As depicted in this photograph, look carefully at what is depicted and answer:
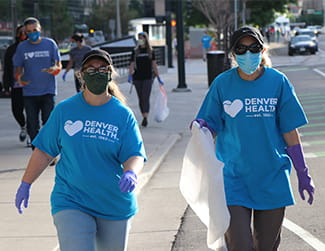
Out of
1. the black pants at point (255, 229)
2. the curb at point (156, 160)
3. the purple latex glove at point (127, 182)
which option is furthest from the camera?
the curb at point (156, 160)

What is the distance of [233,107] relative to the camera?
4.45 m

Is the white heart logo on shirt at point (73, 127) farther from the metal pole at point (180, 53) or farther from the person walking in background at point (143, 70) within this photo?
the metal pole at point (180, 53)

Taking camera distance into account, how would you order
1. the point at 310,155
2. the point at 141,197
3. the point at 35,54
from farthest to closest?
the point at 310,155
the point at 35,54
the point at 141,197

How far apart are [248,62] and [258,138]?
1.50 feet

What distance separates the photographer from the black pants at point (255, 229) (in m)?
4.34

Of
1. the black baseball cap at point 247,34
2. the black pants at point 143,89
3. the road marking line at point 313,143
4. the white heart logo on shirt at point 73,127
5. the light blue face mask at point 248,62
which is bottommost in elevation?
the road marking line at point 313,143

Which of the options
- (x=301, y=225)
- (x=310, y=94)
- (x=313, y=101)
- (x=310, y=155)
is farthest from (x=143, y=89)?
(x=310, y=94)

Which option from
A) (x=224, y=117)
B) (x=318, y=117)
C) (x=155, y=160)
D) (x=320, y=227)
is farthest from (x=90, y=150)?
(x=318, y=117)

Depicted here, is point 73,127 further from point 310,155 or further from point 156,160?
point 310,155

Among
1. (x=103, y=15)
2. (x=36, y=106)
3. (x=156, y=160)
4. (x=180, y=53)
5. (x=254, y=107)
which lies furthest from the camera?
(x=103, y=15)

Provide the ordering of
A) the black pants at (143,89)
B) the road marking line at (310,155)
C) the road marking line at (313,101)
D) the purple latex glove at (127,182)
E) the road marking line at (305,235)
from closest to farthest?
1. the purple latex glove at (127,182)
2. the road marking line at (305,235)
3. the road marking line at (310,155)
4. the black pants at (143,89)
5. the road marking line at (313,101)

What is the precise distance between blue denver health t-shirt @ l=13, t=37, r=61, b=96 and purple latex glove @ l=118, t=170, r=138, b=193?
593 centimetres

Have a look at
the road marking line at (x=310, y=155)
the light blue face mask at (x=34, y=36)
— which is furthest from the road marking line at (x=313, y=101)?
the light blue face mask at (x=34, y=36)

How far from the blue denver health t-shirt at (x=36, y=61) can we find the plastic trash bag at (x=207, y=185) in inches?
210
